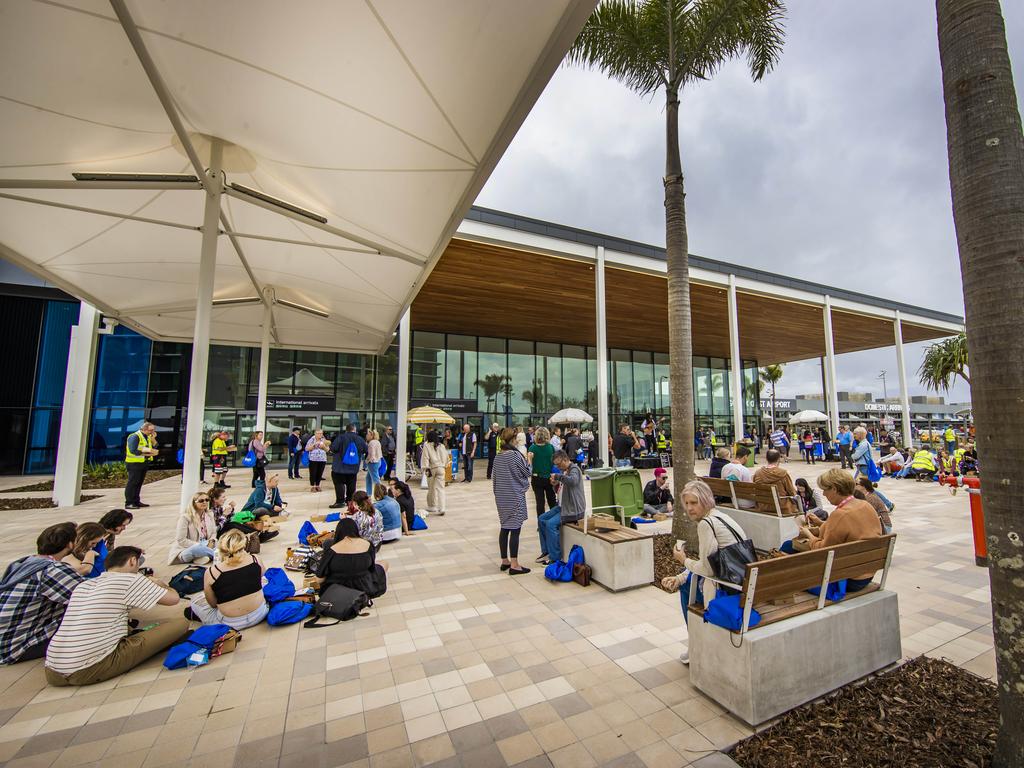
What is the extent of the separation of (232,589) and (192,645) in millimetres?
515

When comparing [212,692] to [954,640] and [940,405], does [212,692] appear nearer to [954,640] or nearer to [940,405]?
[954,640]

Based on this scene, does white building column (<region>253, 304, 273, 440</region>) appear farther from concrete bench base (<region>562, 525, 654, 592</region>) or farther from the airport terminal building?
concrete bench base (<region>562, 525, 654, 592</region>)

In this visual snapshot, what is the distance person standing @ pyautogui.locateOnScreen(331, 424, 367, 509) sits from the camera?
9383 millimetres

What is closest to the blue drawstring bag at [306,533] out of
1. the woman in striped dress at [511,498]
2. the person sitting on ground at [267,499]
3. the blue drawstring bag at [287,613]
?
the person sitting on ground at [267,499]

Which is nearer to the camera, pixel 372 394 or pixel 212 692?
pixel 212 692

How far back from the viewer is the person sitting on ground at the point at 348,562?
470 centimetres

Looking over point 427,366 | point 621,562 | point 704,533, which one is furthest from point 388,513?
point 427,366

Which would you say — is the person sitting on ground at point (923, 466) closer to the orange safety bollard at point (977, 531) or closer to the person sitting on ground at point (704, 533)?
the orange safety bollard at point (977, 531)

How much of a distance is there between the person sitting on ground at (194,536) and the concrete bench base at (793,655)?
6166 millimetres

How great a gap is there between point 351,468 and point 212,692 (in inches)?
259

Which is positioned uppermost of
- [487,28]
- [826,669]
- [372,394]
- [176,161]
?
[176,161]

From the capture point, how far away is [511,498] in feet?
19.0

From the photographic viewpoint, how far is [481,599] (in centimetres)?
498

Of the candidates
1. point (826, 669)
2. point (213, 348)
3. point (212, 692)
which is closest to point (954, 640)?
point (826, 669)
